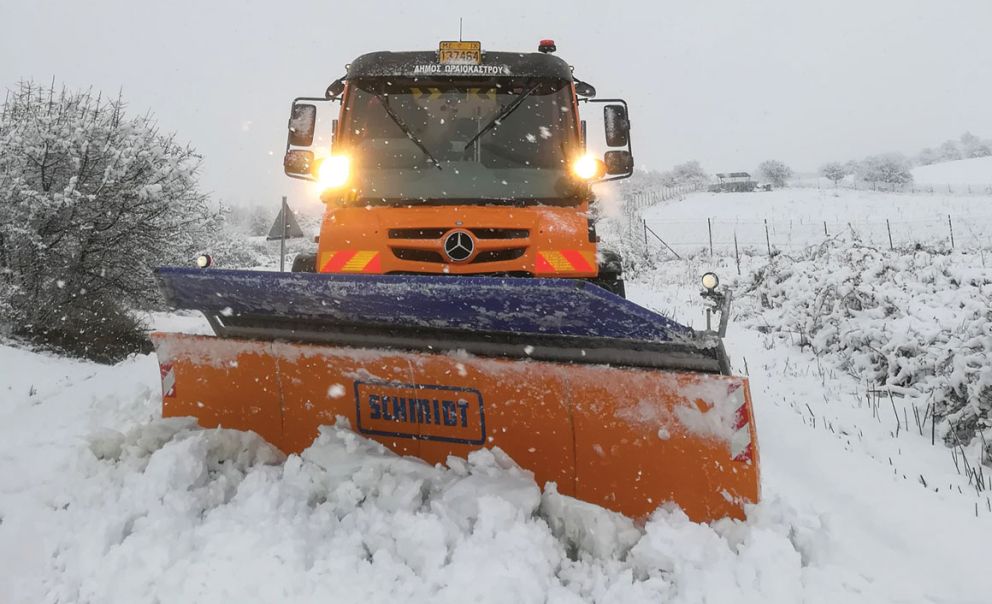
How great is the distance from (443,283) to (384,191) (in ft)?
6.49

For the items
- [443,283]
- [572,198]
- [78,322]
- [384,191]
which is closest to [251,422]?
[443,283]

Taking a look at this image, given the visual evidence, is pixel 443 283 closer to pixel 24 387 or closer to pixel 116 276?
pixel 24 387

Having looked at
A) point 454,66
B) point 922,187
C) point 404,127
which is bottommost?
point 404,127

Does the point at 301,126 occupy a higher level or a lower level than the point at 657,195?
lower

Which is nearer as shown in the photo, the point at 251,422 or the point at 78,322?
the point at 251,422

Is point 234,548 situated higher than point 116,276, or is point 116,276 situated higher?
point 116,276

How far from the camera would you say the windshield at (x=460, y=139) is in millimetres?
4137

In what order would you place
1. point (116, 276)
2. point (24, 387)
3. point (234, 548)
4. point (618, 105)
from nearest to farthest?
point (234, 548) → point (618, 105) → point (24, 387) → point (116, 276)

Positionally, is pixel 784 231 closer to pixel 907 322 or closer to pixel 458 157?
pixel 907 322

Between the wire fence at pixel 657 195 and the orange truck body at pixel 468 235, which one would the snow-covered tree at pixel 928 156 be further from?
the orange truck body at pixel 468 235

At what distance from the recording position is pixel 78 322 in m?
7.46

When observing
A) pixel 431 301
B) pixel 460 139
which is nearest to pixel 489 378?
pixel 431 301

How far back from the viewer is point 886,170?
55.5 metres

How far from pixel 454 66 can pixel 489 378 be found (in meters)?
2.61
